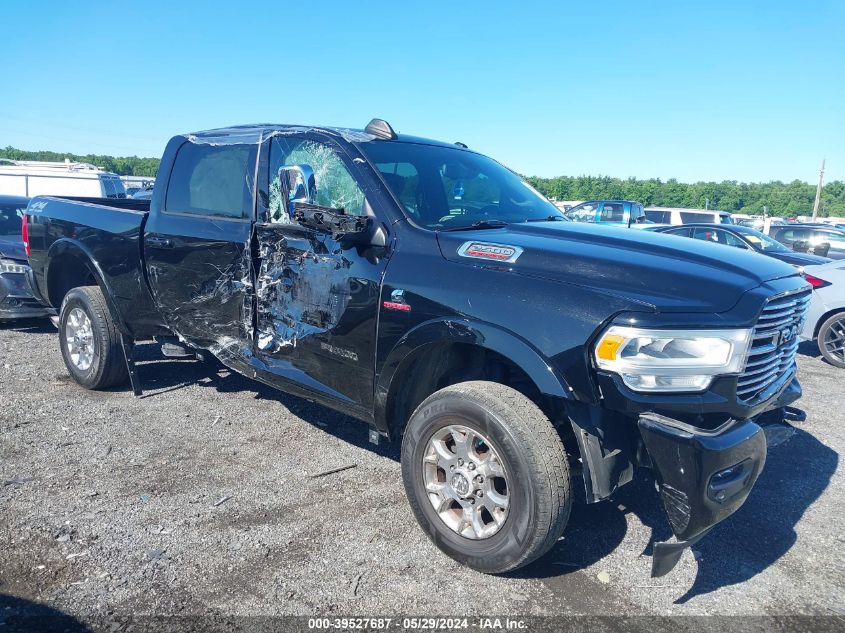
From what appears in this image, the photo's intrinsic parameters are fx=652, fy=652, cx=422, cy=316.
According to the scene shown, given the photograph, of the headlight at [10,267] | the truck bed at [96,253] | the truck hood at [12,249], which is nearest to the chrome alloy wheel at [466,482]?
the truck bed at [96,253]

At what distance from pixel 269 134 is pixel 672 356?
292 centimetres

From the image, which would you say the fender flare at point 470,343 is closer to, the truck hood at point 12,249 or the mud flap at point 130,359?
the mud flap at point 130,359

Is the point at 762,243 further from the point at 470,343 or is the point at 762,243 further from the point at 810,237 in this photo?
the point at 470,343

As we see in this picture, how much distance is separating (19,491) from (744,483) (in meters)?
3.88

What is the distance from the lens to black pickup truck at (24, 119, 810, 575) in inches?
105

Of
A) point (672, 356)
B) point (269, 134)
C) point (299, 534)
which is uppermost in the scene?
Result: point (269, 134)

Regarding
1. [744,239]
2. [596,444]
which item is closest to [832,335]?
[744,239]

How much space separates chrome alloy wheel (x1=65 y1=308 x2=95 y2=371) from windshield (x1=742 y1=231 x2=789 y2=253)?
35.6ft

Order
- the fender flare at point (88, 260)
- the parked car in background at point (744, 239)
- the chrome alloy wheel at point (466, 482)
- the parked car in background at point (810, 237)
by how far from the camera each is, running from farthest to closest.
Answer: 1. the parked car in background at point (810, 237)
2. the parked car in background at point (744, 239)
3. the fender flare at point (88, 260)
4. the chrome alloy wheel at point (466, 482)

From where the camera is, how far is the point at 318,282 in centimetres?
375

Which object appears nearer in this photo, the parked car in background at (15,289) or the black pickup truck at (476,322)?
the black pickup truck at (476,322)

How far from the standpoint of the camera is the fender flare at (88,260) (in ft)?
17.4

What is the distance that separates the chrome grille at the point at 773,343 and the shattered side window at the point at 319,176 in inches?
82.0

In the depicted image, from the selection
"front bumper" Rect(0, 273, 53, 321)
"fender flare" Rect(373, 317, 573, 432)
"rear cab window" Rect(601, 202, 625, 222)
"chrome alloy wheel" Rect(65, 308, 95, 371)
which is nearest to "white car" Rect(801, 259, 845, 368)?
"fender flare" Rect(373, 317, 573, 432)
